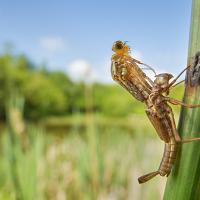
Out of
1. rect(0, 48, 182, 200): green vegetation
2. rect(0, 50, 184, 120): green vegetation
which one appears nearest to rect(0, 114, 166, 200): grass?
rect(0, 48, 182, 200): green vegetation

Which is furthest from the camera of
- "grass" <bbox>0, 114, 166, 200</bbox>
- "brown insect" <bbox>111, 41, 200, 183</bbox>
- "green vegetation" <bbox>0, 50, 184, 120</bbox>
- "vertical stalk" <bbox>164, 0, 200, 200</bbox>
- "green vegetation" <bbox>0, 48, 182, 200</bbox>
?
"green vegetation" <bbox>0, 50, 184, 120</bbox>

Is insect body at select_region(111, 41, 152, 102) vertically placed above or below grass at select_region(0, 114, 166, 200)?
above

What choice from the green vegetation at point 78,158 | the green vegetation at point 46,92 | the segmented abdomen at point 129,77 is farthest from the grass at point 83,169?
the green vegetation at point 46,92

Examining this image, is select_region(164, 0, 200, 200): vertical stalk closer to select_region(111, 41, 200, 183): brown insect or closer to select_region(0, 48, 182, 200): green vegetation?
select_region(111, 41, 200, 183): brown insect

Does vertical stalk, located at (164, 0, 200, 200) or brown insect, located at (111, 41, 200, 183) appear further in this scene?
brown insect, located at (111, 41, 200, 183)

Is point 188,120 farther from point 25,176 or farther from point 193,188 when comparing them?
point 25,176

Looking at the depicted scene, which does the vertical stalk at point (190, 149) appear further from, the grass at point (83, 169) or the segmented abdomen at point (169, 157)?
the grass at point (83, 169)

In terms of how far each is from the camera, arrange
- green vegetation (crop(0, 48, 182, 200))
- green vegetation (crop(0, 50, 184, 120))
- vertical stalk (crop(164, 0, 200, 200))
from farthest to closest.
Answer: green vegetation (crop(0, 50, 184, 120))
green vegetation (crop(0, 48, 182, 200))
vertical stalk (crop(164, 0, 200, 200))

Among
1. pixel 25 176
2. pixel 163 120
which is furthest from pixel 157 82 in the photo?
pixel 25 176

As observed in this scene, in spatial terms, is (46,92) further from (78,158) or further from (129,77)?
(129,77)
